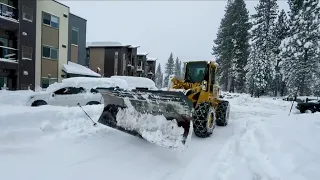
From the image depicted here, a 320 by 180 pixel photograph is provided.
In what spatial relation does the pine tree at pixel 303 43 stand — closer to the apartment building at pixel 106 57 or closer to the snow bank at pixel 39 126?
the apartment building at pixel 106 57

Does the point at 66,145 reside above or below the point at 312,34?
below

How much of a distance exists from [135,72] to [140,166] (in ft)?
130

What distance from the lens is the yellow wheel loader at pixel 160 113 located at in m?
4.85

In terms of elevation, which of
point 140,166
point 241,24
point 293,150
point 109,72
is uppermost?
point 241,24

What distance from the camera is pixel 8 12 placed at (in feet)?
53.8

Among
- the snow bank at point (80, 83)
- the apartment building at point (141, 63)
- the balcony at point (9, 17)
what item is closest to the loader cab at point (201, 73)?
the snow bank at point (80, 83)

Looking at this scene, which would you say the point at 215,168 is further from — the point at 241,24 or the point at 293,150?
the point at 241,24

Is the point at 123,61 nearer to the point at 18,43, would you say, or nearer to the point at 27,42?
the point at 27,42

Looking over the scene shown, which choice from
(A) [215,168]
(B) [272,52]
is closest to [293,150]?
(A) [215,168]

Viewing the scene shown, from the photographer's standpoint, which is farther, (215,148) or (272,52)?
(272,52)

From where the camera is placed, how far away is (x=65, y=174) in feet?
12.3

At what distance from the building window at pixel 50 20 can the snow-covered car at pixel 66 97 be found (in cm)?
1136

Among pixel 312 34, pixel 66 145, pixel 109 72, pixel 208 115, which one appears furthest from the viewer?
pixel 109 72

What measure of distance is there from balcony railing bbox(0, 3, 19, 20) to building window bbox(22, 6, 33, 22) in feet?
1.71
